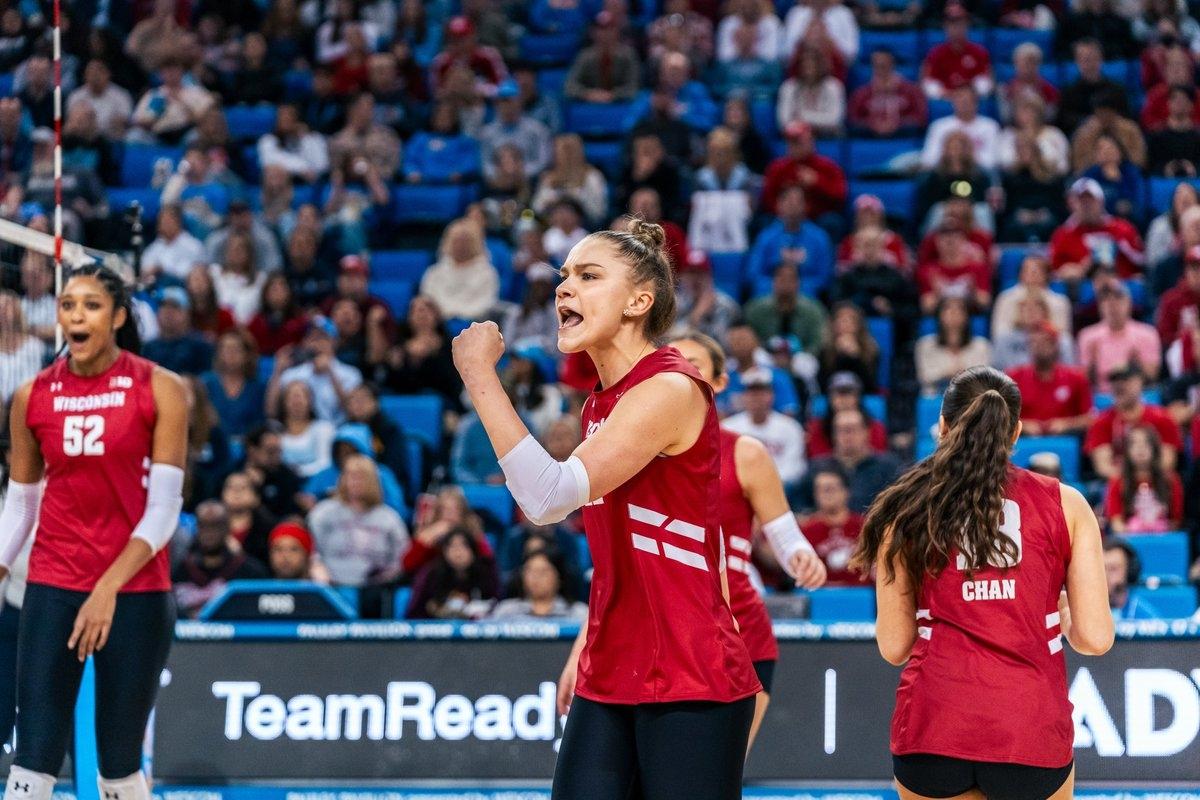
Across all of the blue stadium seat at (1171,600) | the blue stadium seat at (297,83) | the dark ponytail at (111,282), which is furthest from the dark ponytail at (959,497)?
the blue stadium seat at (297,83)

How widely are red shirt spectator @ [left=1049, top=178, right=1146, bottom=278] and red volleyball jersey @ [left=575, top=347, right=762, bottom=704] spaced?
9742 millimetres

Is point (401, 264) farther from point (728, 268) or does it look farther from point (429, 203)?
point (728, 268)

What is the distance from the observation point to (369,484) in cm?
1114

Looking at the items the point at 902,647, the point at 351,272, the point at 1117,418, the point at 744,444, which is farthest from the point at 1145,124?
the point at 902,647

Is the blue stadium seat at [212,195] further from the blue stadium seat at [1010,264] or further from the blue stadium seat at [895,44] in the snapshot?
the blue stadium seat at [1010,264]

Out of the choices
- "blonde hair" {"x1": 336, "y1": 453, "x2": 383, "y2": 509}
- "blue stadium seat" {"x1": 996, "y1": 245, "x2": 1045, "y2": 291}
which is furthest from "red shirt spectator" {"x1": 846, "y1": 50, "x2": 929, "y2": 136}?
"blonde hair" {"x1": 336, "y1": 453, "x2": 383, "y2": 509}

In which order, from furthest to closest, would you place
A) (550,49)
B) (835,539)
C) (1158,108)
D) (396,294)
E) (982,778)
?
(550,49)
(1158,108)
(396,294)
(835,539)
(982,778)

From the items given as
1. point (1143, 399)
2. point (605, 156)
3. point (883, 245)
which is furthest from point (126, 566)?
point (605, 156)

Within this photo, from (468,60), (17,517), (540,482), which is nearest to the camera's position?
(540,482)

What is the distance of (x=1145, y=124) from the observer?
14.9m

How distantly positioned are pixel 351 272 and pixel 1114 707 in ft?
25.6

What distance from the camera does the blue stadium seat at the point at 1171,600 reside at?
29.7ft

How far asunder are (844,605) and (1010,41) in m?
8.64

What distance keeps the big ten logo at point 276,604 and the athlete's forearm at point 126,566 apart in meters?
3.37
